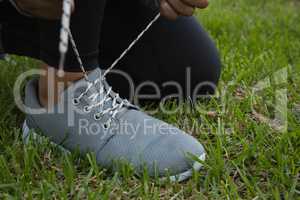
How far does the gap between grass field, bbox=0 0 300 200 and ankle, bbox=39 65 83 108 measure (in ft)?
0.29

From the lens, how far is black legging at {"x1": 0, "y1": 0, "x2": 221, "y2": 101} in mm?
1024

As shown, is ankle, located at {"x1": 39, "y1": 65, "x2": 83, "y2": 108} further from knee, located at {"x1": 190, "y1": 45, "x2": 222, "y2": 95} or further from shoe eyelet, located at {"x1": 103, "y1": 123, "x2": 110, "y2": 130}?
knee, located at {"x1": 190, "y1": 45, "x2": 222, "y2": 95}

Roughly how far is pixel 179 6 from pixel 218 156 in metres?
0.28

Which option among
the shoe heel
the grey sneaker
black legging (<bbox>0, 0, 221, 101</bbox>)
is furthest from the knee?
the shoe heel

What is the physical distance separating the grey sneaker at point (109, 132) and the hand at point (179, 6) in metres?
0.17

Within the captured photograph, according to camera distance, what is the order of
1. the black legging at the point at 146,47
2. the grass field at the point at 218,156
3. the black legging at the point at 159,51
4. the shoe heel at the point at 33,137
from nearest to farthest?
the grass field at the point at 218,156 → the shoe heel at the point at 33,137 → the black legging at the point at 146,47 → the black legging at the point at 159,51

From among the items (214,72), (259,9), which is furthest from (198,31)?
(259,9)

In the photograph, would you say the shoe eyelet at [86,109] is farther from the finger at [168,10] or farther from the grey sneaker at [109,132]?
the finger at [168,10]

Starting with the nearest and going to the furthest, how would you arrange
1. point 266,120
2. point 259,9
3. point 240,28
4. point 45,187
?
point 45,187 < point 266,120 < point 240,28 < point 259,9

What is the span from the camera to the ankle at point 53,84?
0.87 meters

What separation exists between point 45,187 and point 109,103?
210 mm

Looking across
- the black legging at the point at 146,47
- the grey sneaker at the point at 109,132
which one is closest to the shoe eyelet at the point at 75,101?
the grey sneaker at the point at 109,132

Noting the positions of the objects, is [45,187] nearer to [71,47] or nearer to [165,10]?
[71,47]

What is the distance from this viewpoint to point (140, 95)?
1.19m
